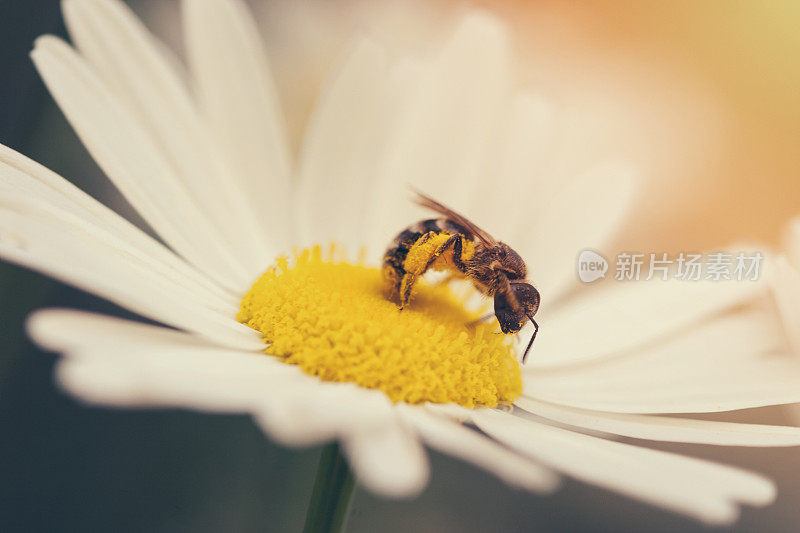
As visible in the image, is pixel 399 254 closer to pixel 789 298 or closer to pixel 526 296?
pixel 526 296

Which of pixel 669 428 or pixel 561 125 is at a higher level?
pixel 561 125

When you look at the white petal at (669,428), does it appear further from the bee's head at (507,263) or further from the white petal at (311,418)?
the white petal at (311,418)

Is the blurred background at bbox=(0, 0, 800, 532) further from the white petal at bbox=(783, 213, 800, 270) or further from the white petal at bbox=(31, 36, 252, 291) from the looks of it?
the white petal at bbox=(783, 213, 800, 270)

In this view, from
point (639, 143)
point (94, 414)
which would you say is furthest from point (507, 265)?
point (639, 143)

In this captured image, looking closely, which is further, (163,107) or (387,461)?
(163,107)

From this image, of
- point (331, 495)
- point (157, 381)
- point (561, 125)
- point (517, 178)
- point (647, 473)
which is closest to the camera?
point (157, 381)

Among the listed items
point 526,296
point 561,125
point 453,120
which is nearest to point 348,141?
point 453,120

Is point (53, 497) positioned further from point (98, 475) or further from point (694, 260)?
point (694, 260)

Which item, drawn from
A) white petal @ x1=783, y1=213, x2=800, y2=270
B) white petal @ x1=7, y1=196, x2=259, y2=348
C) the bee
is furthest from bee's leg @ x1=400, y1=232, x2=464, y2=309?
white petal @ x1=783, y1=213, x2=800, y2=270
